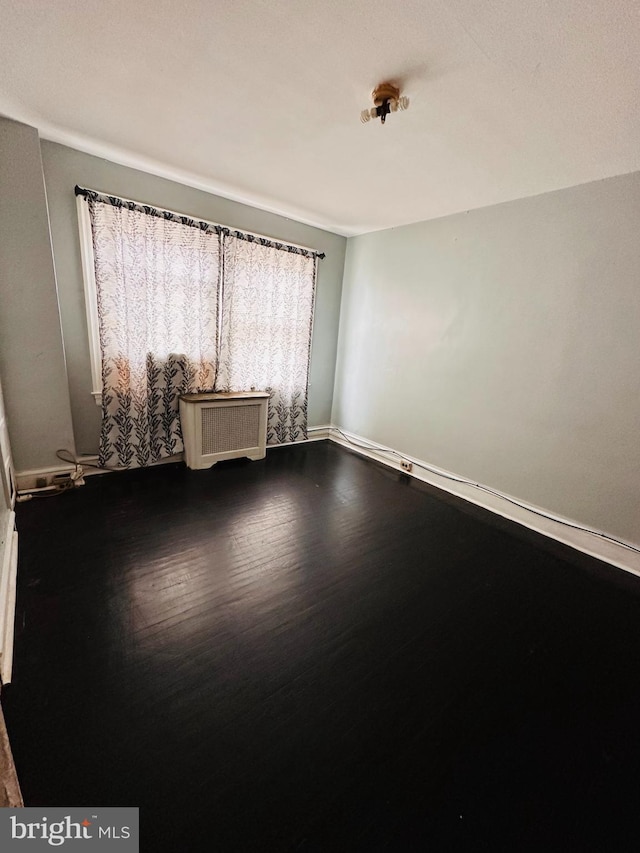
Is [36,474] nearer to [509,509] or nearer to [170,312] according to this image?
[170,312]

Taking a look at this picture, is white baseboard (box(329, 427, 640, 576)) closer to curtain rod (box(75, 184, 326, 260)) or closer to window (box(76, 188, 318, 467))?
window (box(76, 188, 318, 467))

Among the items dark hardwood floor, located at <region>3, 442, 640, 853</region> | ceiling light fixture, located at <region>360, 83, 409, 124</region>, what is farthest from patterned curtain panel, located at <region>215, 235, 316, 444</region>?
ceiling light fixture, located at <region>360, 83, 409, 124</region>

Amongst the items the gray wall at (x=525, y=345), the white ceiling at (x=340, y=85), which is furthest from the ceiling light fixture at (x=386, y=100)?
the gray wall at (x=525, y=345)

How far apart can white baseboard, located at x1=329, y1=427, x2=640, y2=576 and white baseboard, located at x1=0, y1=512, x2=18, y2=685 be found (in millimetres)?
2816

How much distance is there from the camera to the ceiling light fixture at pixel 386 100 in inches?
53.1

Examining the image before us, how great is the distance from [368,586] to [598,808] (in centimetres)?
97

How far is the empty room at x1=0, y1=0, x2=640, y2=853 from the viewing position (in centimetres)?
96

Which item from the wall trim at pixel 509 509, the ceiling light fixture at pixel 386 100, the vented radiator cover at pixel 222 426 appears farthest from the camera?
the vented radiator cover at pixel 222 426

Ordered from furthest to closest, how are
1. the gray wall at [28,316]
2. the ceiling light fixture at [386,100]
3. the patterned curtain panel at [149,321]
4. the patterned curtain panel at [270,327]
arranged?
1. the patterned curtain panel at [270,327]
2. the patterned curtain panel at [149,321]
3. the gray wall at [28,316]
4. the ceiling light fixture at [386,100]

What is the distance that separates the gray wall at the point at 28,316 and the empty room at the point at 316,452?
0.6 inches

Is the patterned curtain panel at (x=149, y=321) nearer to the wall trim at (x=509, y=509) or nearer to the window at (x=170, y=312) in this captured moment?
the window at (x=170, y=312)

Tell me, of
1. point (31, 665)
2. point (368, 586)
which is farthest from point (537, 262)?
point (31, 665)

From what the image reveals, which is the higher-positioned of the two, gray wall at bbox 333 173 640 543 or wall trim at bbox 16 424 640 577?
gray wall at bbox 333 173 640 543

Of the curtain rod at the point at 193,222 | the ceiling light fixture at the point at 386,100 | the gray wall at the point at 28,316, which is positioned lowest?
the gray wall at the point at 28,316
